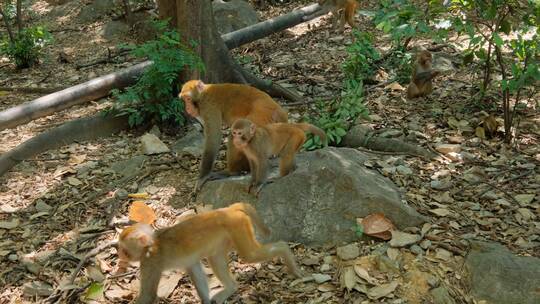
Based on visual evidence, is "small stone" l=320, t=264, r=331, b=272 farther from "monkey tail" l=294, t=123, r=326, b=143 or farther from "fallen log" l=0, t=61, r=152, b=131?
"fallen log" l=0, t=61, r=152, b=131

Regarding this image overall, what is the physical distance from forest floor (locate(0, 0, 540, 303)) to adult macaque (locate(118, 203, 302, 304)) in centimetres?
55

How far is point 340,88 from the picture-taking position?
941 cm

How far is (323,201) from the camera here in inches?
217

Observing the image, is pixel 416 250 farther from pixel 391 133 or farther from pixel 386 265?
pixel 391 133

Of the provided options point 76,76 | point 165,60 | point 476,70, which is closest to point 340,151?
point 165,60

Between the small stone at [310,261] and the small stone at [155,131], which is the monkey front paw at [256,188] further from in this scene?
the small stone at [155,131]

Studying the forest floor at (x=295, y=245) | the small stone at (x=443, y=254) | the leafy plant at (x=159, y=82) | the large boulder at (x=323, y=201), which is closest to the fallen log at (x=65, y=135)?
the forest floor at (x=295, y=245)

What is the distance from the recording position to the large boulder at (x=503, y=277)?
4.66 meters

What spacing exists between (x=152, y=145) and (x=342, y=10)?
7.14m

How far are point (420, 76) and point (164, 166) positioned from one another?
4282mm

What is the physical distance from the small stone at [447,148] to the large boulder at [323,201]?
150 cm

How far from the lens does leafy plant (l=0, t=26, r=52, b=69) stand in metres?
11.5

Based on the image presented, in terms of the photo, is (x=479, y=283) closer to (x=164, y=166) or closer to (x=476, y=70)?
(x=164, y=166)

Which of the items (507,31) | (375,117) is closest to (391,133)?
(375,117)
